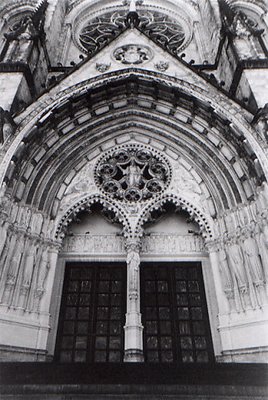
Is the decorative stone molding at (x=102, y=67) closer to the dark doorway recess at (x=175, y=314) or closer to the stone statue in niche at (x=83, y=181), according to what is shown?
the stone statue in niche at (x=83, y=181)

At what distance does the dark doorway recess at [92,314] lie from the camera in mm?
7004

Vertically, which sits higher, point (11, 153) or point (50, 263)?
point (11, 153)

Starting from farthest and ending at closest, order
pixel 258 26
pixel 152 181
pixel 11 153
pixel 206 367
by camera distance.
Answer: pixel 258 26, pixel 152 181, pixel 11 153, pixel 206 367

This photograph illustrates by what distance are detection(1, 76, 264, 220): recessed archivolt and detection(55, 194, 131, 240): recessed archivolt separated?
0.54m

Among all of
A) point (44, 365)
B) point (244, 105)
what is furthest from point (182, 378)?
point (244, 105)

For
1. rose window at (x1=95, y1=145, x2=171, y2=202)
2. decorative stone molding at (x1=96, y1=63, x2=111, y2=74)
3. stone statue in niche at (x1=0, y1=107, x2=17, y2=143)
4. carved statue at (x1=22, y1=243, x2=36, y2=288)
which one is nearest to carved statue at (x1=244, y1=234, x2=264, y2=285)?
rose window at (x1=95, y1=145, x2=171, y2=202)

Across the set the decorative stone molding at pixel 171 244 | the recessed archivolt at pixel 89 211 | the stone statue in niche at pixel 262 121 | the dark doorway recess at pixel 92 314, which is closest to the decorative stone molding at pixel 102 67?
the recessed archivolt at pixel 89 211

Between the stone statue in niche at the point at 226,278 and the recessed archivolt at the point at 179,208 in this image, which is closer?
the stone statue in niche at the point at 226,278

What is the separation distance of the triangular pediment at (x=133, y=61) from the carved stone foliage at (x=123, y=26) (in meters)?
3.58

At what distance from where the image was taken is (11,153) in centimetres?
713

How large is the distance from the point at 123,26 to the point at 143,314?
11.5 m

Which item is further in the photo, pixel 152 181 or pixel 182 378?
pixel 152 181

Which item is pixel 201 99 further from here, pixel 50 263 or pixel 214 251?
pixel 50 263

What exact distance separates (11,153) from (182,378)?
5.51 meters
